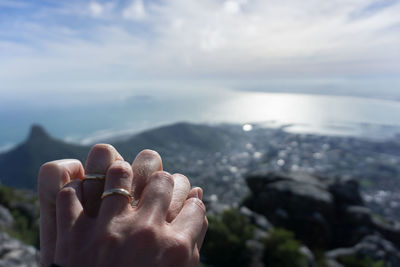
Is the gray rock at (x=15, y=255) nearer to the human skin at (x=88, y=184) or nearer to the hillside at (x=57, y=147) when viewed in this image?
the human skin at (x=88, y=184)

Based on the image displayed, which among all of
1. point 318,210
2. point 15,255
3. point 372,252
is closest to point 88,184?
point 15,255

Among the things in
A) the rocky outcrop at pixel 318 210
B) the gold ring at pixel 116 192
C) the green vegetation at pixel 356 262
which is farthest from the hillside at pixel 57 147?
the gold ring at pixel 116 192

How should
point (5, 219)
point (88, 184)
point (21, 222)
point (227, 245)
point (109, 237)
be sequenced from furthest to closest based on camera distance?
point (21, 222) → point (5, 219) → point (227, 245) → point (88, 184) → point (109, 237)

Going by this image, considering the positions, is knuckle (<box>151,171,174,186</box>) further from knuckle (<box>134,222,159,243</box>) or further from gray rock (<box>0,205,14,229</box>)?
gray rock (<box>0,205,14,229</box>)

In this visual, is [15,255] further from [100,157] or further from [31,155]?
[31,155]

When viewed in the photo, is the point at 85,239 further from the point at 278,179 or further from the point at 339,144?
the point at 339,144

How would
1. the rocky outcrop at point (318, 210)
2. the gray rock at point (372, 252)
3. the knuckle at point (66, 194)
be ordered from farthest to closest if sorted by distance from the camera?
the rocky outcrop at point (318, 210) < the gray rock at point (372, 252) < the knuckle at point (66, 194)
